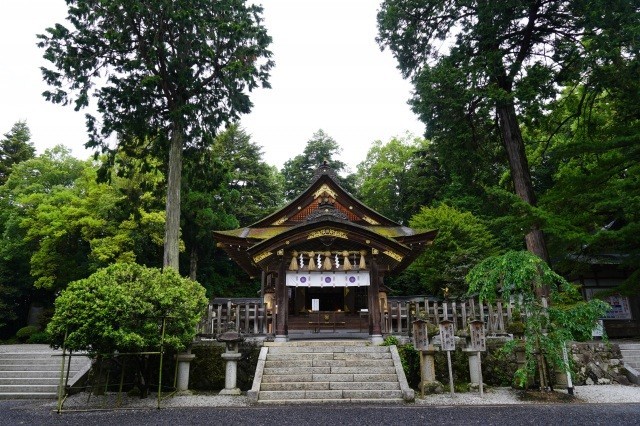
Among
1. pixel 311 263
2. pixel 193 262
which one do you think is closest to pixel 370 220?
pixel 311 263

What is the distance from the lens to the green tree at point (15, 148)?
3132 centimetres

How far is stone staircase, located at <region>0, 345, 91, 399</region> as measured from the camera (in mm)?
9477

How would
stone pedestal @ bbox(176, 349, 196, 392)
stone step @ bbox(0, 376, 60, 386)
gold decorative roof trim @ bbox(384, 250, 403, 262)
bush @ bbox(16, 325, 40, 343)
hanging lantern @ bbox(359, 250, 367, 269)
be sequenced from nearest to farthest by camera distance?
stone pedestal @ bbox(176, 349, 196, 392), stone step @ bbox(0, 376, 60, 386), gold decorative roof trim @ bbox(384, 250, 403, 262), hanging lantern @ bbox(359, 250, 367, 269), bush @ bbox(16, 325, 40, 343)

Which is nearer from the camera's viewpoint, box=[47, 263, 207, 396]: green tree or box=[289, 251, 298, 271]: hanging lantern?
box=[47, 263, 207, 396]: green tree

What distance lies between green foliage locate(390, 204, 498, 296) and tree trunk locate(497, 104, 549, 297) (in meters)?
7.69

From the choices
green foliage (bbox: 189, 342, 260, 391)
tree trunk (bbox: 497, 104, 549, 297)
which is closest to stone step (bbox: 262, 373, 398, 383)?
green foliage (bbox: 189, 342, 260, 391)

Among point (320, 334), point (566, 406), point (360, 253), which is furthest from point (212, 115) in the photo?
point (566, 406)

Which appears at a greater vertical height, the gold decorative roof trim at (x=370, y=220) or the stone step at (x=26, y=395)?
the gold decorative roof trim at (x=370, y=220)

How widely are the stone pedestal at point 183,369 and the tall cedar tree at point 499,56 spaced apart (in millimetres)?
10049

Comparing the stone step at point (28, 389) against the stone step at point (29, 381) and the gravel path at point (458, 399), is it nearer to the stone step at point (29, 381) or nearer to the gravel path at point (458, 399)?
the stone step at point (29, 381)

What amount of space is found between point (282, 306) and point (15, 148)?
33.5 metres

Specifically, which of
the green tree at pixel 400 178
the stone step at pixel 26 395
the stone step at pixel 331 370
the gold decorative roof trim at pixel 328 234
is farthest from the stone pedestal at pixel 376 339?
the green tree at pixel 400 178

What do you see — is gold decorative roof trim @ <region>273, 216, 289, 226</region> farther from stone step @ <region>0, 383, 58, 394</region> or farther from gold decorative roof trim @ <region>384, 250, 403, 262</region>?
stone step @ <region>0, 383, 58, 394</region>

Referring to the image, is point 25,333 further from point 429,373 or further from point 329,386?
point 429,373
